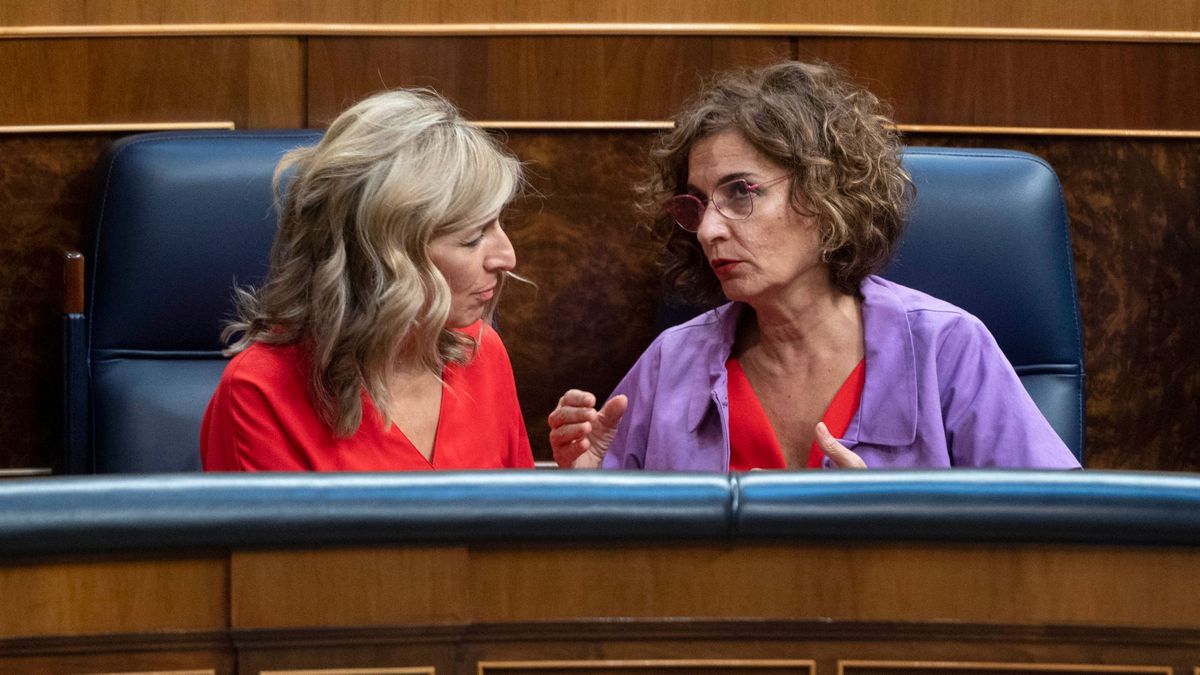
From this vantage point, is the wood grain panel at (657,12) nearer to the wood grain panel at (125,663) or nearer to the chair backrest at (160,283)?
the chair backrest at (160,283)

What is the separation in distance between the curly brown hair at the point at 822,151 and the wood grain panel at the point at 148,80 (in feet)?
2.44

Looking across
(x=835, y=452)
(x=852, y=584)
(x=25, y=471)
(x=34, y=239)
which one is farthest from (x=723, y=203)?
(x=25, y=471)

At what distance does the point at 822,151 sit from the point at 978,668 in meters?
0.96

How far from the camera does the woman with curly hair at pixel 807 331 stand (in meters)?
1.67

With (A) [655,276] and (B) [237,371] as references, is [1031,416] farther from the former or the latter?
(B) [237,371]

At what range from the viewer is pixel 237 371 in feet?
5.11

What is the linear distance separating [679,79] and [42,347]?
1108 mm

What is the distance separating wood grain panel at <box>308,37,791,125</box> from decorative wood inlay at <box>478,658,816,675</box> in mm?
1495

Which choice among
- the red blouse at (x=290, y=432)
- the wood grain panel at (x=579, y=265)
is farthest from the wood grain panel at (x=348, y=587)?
the wood grain panel at (x=579, y=265)

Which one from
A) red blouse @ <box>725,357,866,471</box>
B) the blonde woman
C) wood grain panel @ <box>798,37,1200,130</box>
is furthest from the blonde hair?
wood grain panel @ <box>798,37,1200,130</box>

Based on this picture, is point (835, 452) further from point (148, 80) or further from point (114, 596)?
point (148, 80)

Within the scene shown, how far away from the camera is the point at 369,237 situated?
1550 mm

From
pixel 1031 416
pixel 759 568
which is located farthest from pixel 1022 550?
pixel 1031 416

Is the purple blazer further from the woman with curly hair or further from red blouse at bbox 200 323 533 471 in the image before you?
red blouse at bbox 200 323 533 471
